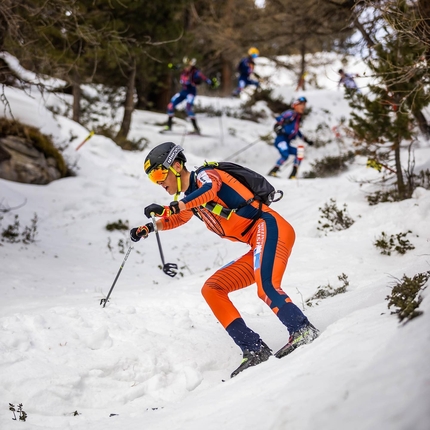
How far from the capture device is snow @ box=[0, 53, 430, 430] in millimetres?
2461

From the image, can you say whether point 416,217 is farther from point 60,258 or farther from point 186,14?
point 186,14

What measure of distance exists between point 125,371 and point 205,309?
1.67m

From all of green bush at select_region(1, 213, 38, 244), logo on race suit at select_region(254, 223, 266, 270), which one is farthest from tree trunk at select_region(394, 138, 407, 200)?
green bush at select_region(1, 213, 38, 244)

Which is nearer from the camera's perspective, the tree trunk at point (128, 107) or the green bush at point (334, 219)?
the green bush at point (334, 219)

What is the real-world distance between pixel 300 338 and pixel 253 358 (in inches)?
18.8

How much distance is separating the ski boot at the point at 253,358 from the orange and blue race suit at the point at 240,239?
0.04m

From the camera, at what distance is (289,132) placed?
14.4m

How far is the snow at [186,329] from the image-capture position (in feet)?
8.07

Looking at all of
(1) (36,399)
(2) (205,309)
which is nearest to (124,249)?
(2) (205,309)

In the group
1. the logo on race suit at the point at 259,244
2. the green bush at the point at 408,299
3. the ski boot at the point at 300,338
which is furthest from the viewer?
the logo on race suit at the point at 259,244

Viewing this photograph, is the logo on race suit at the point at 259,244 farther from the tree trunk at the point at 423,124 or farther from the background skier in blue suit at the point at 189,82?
the background skier in blue suit at the point at 189,82

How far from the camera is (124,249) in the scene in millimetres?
9445

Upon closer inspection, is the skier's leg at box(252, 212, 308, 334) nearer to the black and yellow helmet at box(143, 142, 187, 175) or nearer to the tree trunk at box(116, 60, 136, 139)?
the black and yellow helmet at box(143, 142, 187, 175)

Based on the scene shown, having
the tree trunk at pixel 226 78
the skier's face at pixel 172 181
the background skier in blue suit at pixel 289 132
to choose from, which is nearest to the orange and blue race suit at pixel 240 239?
the skier's face at pixel 172 181
